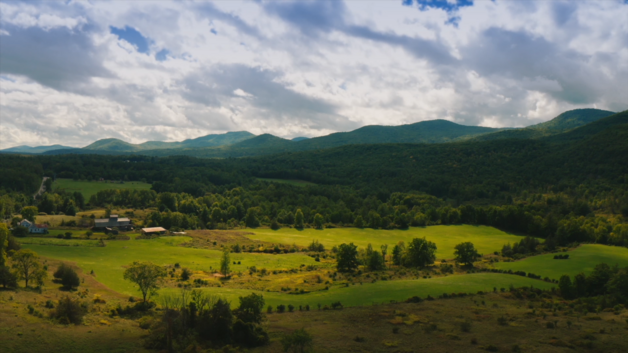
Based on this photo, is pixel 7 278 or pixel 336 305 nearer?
pixel 7 278

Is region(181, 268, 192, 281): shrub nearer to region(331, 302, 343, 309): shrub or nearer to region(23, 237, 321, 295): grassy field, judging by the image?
region(23, 237, 321, 295): grassy field

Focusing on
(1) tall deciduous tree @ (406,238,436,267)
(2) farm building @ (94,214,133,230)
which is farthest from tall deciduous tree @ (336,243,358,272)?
(2) farm building @ (94,214,133,230)

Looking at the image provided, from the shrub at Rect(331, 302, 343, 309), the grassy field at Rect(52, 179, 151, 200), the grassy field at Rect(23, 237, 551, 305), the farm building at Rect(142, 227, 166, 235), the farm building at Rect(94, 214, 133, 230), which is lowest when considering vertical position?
the shrub at Rect(331, 302, 343, 309)

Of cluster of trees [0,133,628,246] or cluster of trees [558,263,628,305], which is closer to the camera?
cluster of trees [558,263,628,305]

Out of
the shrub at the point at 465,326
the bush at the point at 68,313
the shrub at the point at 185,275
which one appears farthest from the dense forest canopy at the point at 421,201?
the bush at the point at 68,313

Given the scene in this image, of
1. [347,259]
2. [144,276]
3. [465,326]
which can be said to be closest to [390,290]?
[465,326]

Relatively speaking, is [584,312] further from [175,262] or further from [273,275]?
[175,262]

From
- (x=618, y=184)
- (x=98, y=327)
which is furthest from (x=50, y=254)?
(x=618, y=184)

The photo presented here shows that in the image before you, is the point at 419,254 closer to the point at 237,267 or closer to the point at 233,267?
the point at 237,267
